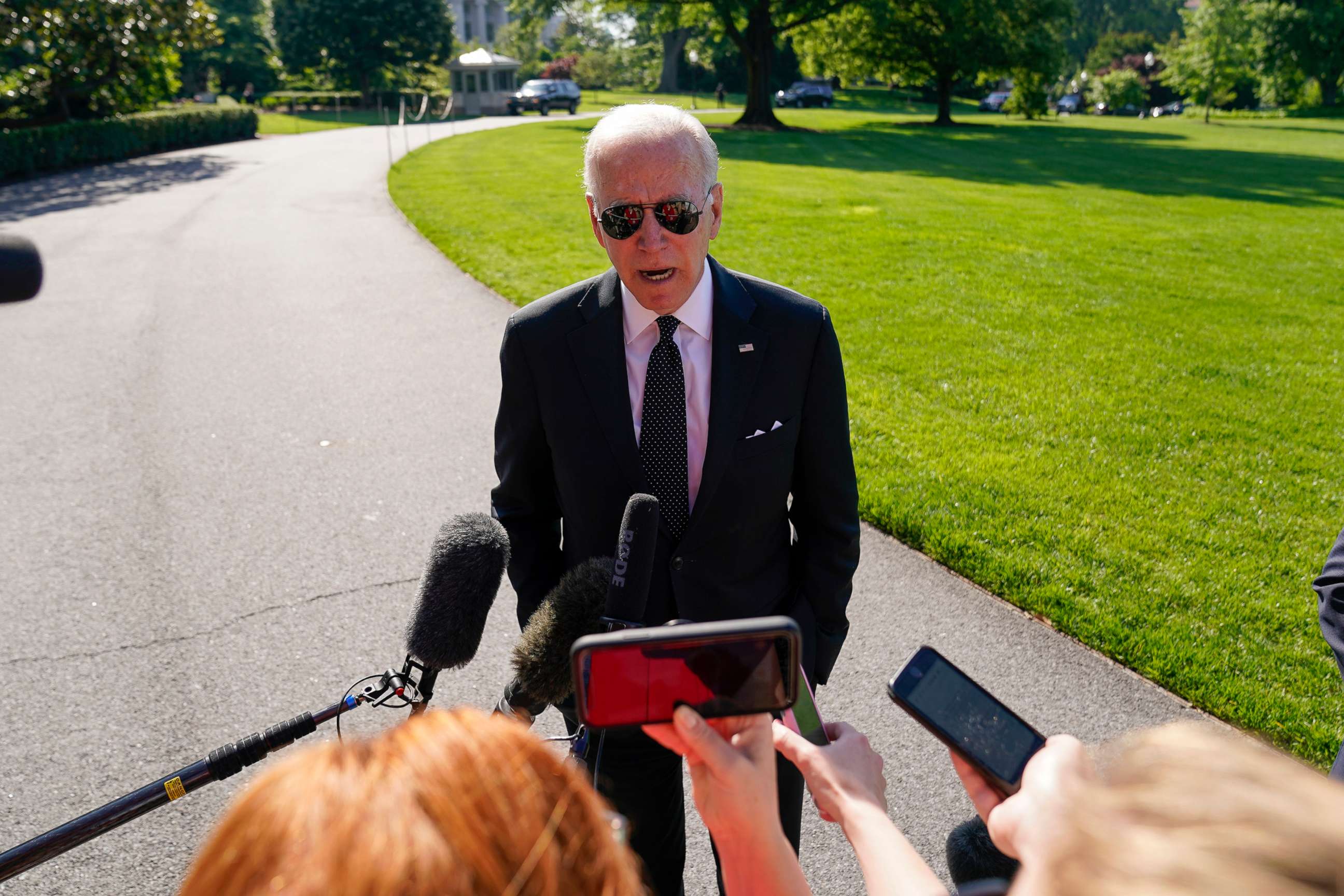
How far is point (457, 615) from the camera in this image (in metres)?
1.85

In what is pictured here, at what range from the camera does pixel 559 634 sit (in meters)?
1.71

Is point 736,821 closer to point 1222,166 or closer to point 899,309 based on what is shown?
point 899,309

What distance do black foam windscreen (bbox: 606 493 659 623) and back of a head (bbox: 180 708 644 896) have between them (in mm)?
583

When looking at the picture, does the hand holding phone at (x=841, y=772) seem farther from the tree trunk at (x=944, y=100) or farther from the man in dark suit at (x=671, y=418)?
the tree trunk at (x=944, y=100)

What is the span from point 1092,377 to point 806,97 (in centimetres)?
5558

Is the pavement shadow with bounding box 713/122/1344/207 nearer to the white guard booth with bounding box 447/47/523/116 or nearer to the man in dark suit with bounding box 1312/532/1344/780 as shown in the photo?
the man in dark suit with bounding box 1312/532/1344/780

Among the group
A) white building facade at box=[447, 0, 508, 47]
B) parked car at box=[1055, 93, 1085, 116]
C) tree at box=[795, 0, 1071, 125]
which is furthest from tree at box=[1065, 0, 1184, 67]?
tree at box=[795, 0, 1071, 125]

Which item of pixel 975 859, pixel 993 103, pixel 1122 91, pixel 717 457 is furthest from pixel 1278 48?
pixel 975 859

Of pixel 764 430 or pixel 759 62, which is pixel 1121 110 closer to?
pixel 759 62

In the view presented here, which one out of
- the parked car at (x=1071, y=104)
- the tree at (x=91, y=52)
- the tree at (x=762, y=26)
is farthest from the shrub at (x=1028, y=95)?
the tree at (x=91, y=52)

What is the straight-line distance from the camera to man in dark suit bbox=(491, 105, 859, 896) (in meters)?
2.42

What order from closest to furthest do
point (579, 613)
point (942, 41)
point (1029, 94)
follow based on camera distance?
point (579, 613) → point (942, 41) → point (1029, 94)

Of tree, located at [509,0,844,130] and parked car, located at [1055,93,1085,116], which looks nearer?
tree, located at [509,0,844,130]

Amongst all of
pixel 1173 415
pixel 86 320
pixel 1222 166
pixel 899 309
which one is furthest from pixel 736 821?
pixel 1222 166
